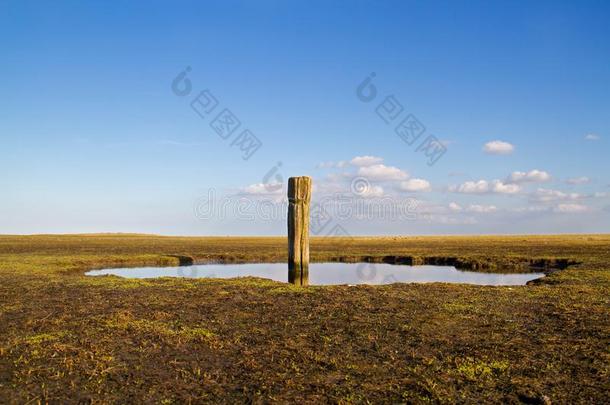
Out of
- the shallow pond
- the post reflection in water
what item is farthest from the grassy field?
the shallow pond

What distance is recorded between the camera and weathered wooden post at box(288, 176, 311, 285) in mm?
20219

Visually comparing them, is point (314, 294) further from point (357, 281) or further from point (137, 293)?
point (357, 281)

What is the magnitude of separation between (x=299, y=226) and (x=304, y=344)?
10654 mm

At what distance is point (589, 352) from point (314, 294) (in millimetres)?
7925

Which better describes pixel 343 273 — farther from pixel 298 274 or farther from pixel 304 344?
pixel 304 344

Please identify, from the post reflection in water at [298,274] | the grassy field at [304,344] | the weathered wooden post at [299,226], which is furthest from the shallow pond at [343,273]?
the grassy field at [304,344]

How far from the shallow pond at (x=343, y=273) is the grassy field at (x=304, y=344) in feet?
21.0

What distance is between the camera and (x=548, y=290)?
1620 centimetres

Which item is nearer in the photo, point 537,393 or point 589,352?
point 537,393

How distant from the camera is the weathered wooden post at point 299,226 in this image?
20.2 m

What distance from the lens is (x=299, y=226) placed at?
2023 centimetres

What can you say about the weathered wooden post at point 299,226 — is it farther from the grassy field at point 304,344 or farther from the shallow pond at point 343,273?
the grassy field at point 304,344

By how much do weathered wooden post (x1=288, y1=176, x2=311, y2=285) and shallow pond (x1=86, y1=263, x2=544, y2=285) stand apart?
14cm

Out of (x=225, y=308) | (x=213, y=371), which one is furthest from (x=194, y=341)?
(x=225, y=308)
